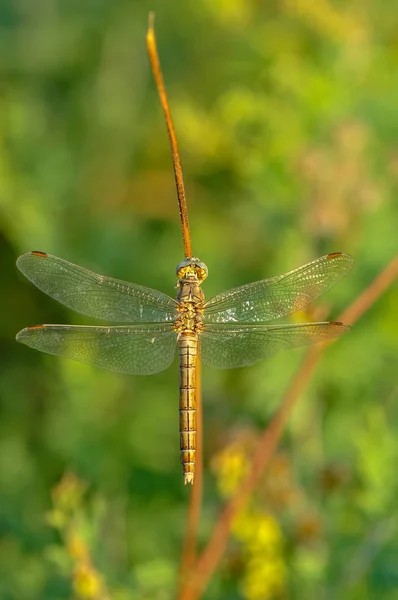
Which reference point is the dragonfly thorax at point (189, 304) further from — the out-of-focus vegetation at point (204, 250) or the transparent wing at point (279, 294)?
the out-of-focus vegetation at point (204, 250)

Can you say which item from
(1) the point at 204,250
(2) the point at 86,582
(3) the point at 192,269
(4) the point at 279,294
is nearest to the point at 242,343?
(4) the point at 279,294

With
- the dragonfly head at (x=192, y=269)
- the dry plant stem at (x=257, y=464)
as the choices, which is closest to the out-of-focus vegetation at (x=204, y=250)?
the dry plant stem at (x=257, y=464)

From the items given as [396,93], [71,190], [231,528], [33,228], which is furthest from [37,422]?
[396,93]

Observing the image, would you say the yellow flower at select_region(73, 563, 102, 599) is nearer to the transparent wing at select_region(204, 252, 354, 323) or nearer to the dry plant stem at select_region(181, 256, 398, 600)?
the dry plant stem at select_region(181, 256, 398, 600)

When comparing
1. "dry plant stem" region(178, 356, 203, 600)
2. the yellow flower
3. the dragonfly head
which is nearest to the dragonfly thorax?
the dragonfly head

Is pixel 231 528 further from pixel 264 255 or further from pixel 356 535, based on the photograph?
pixel 264 255
